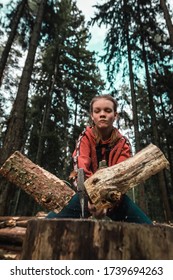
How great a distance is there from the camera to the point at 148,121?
2219 centimetres

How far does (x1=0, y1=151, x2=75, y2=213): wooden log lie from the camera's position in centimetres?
294

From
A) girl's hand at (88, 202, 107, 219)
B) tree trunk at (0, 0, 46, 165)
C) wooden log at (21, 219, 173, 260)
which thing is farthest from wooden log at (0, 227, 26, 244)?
tree trunk at (0, 0, 46, 165)

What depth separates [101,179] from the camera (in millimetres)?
2330

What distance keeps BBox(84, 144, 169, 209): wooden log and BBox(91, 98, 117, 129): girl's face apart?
2.33ft

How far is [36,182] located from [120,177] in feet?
3.68

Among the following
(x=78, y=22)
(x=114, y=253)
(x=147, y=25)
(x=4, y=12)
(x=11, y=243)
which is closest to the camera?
(x=114, y=253)

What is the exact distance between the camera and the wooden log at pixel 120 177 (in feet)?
7.52

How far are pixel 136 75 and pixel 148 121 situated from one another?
919 centimetres

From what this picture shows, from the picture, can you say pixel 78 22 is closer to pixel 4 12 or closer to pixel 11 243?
pixel 4 12

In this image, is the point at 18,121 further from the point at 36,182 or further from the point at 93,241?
the point at 93,241

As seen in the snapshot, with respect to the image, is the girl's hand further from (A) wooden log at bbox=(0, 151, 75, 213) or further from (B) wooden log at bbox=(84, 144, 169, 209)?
(A) wooden log at bbox=(0, 151, 75, 213)

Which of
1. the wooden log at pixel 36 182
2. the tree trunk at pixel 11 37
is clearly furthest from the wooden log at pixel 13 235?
the tree trunk at pixel 11 37

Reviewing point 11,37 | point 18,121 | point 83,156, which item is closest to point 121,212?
point 83,156
